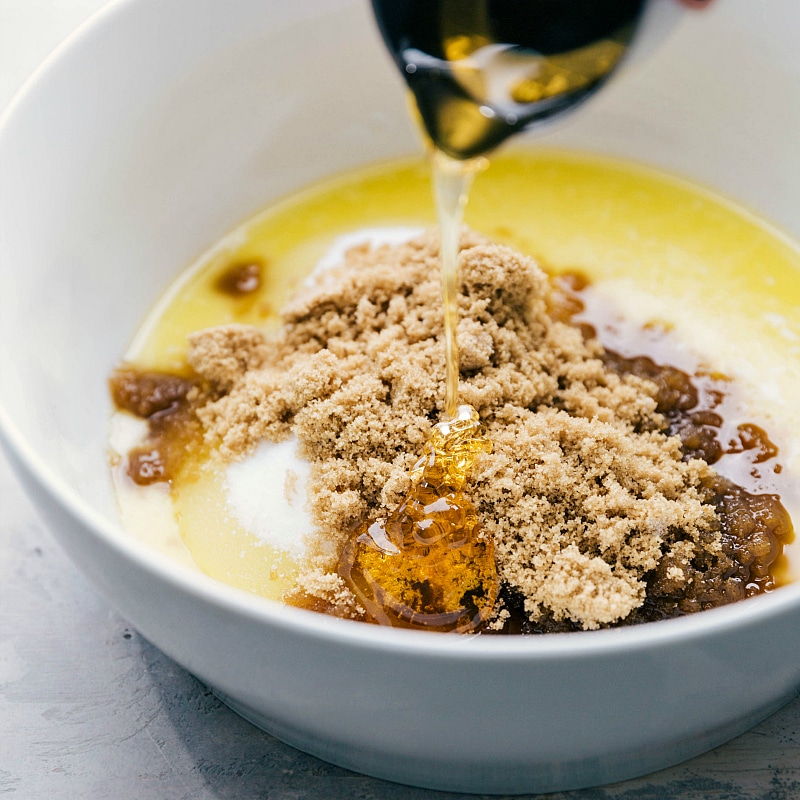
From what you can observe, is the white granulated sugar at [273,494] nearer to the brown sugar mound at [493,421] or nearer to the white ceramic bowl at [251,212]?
the brown sugar mound at [493,421]

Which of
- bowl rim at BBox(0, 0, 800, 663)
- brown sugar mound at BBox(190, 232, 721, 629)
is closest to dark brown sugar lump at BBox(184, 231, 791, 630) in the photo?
brown sugar mound at BBox(190, 232, 721, 629)

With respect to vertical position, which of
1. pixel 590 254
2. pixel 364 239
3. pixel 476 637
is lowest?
pixel 590 254

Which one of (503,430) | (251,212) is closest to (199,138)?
(251,212)

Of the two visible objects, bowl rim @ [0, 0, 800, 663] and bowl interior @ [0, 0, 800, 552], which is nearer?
bowl rim @ [0, 0, 800, 663]

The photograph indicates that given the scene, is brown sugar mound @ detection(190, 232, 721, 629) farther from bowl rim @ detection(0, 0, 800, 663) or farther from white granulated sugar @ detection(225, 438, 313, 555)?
bowl rim @ detection(0, 0, 800, 663)

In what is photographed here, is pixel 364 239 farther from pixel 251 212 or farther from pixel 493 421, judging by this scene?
pixel 493 421

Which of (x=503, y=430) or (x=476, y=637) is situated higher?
(x=476, y=637)

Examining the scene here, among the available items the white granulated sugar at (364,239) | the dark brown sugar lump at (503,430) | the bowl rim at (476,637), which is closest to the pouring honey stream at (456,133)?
the dark brown sugar lump at (503,430)
